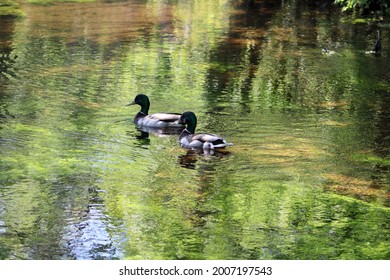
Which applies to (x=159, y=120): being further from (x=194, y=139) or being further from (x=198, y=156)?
(x=198, y=156)

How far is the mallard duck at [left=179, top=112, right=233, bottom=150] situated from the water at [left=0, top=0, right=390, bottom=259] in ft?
0.67

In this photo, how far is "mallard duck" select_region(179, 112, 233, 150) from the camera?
14266 millimetres

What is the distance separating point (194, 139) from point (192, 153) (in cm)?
29

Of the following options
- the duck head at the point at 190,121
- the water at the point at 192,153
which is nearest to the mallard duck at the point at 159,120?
the water at the point at 192,153

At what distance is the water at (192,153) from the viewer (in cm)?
1078

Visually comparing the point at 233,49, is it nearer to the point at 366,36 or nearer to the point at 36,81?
the point at 366,36

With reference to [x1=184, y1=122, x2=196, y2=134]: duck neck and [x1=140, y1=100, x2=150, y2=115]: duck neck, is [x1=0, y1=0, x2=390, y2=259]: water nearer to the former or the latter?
[x1=184, y1=122, x2=196, y2=134]: duck neck

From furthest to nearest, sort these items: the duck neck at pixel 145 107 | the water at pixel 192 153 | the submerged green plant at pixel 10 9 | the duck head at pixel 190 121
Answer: the submerged green plant at pixel 10 9 < the duck neck at pixel 145 107 < the duck head at pixel 190 121 < the water at pixel 192 153

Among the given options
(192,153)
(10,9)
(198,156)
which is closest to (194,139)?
(192,153)

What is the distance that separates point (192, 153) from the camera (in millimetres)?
14523

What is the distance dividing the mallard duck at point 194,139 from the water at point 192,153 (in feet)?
0.67

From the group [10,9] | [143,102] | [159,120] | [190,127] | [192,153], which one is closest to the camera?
[192,153]

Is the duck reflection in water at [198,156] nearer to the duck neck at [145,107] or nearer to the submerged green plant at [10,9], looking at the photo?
the duck neck at [145,107]
